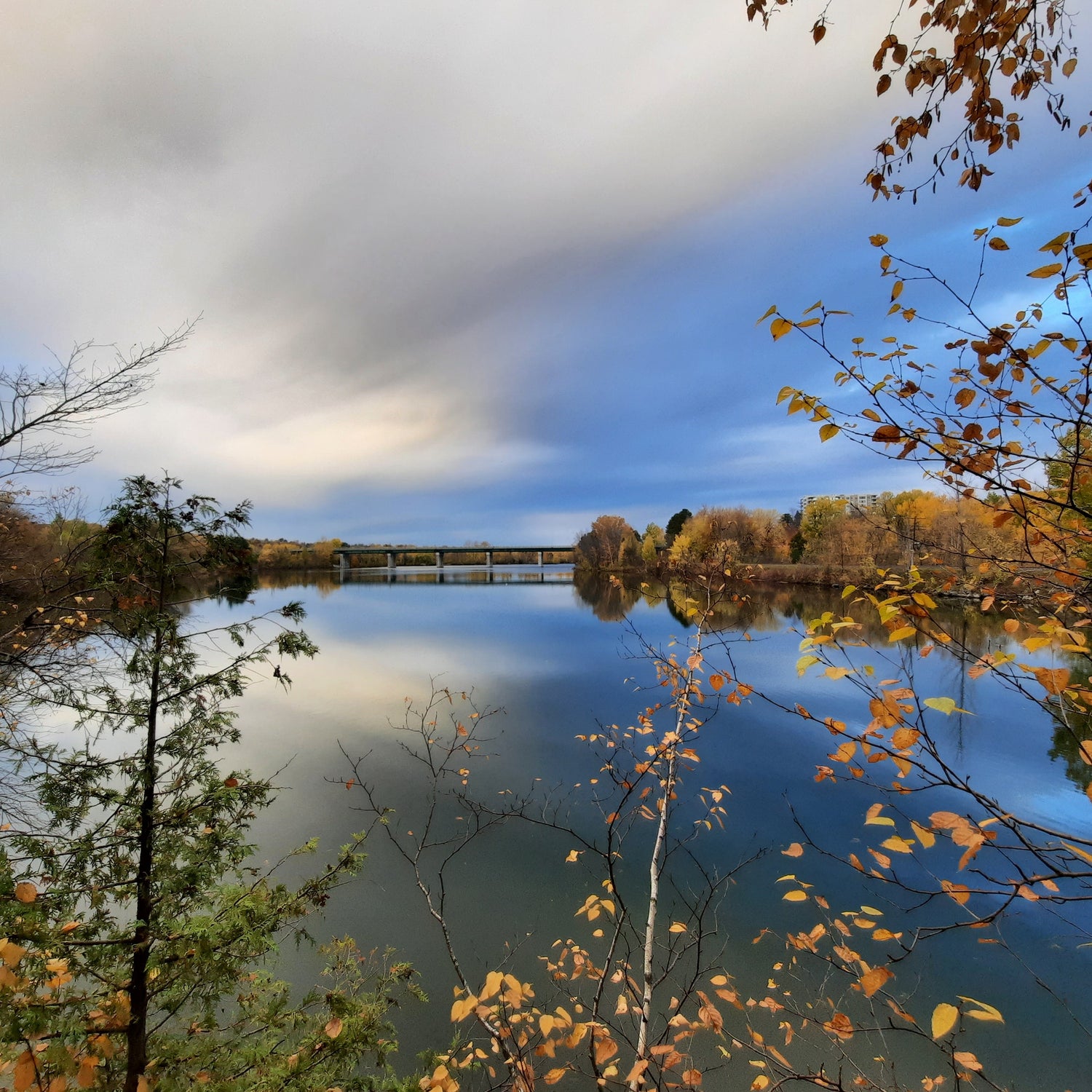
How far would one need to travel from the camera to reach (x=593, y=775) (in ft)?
31.2

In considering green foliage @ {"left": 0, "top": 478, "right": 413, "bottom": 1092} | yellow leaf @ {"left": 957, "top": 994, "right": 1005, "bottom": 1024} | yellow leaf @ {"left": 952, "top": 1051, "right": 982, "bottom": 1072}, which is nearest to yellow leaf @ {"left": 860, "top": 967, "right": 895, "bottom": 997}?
yellow leaf @ {"left": 957, "top": 994, "right": 1005, "bottom": 1024}

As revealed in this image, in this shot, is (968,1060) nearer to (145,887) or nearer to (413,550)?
(145,887)

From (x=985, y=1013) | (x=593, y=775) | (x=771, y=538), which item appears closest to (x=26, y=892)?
(x=985, y=1013)

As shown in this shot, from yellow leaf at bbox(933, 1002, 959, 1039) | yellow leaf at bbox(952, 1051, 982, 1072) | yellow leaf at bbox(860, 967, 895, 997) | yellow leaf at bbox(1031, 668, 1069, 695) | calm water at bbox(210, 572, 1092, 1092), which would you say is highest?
yellow leaf at bbox(1031, 668, 1069, 695)

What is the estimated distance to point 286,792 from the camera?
920 cm

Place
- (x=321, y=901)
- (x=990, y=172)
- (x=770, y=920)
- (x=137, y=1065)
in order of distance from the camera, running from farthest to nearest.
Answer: (x=770, y=920)
(x=321, y=901)
(x=137, y=1065)
(x=990, y=172)

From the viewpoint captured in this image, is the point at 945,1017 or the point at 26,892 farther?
the point at 26,892

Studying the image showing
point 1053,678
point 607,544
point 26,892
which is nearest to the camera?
point 1053,678

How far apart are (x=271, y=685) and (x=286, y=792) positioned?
860cm

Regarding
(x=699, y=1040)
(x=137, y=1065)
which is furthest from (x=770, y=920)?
(x=137, y=1065)

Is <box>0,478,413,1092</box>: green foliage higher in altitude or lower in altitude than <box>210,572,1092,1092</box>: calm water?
higher

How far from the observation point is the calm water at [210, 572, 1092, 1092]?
5098 millimetres

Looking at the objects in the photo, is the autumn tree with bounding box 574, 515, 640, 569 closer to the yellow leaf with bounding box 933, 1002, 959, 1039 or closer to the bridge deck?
the bridge deck

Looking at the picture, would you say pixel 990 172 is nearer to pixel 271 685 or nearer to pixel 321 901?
pixel 321 901
